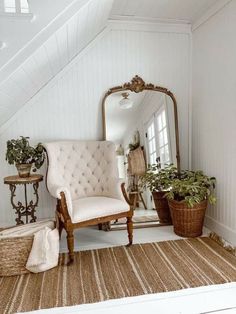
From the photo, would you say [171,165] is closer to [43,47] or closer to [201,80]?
[201,80]

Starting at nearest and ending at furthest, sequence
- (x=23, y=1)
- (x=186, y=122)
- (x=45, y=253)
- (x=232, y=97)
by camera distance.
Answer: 1. (x=23, y=1)
2. (x=45, y=253)
3. (x=232, y=97)
4. (x=186, y=122)

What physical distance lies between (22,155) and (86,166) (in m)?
0.68

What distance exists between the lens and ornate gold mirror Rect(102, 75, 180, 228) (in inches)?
124

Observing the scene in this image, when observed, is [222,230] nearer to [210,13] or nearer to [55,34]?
[210,13]

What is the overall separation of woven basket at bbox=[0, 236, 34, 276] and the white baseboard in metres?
1.85

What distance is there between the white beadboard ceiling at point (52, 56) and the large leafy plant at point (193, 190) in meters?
1.71

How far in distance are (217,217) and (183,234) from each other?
42 centimetres

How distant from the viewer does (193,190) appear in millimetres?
2688

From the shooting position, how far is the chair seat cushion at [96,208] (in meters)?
2.35

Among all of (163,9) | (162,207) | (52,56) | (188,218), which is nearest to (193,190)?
(188,218)

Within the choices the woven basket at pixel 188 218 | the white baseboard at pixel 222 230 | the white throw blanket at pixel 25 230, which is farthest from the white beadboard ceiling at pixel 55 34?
the white baseboard at pixel 222 230

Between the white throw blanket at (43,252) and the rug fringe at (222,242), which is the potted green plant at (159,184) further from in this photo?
the white throw blanket at (43,252)

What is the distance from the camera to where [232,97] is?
2.55 m

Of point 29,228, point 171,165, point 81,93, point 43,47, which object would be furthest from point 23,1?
point 171,165
